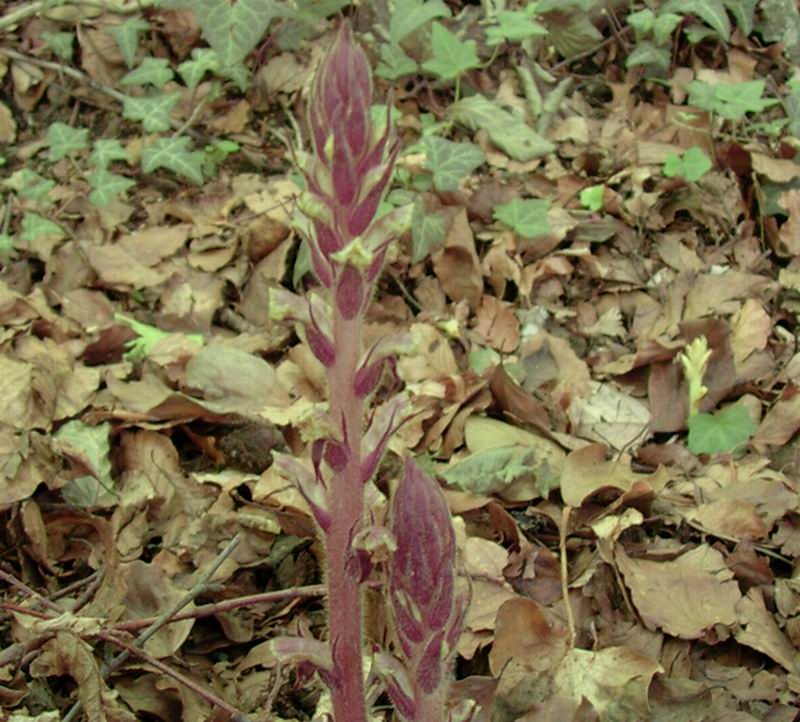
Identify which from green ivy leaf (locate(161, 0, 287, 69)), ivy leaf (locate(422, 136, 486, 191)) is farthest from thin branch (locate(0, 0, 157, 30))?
ivy leaf (locate(422, 136, 486, 191))

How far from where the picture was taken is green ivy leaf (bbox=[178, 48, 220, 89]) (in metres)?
3.83

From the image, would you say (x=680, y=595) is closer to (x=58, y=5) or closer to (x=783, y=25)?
(x=783, y=25)

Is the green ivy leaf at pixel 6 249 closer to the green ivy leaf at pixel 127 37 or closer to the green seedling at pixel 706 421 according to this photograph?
the green ivy leaf at pixel 127 37

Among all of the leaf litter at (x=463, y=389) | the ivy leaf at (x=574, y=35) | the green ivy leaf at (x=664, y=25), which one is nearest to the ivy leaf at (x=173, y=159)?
the leaf litter at (x=463, y=389)

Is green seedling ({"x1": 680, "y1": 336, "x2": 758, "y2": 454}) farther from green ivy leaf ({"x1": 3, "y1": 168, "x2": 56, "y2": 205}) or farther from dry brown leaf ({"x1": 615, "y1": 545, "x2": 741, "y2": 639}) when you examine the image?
green ivy leaf ({"x1": 3, "y1": 168, "x2": 56, "y2": 205})

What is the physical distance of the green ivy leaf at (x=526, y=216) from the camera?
3.32 m

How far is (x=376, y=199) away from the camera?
1312 millimetres

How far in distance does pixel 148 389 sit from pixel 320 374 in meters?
0.46

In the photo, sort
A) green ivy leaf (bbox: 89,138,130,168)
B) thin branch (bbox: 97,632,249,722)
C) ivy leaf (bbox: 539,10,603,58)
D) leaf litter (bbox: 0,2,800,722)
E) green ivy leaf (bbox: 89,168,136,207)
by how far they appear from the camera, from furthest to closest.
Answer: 1. ivy leaf (bbox: 539,10,603,58)
2. green ivy leaf (bbox: 89,138,130,168)
3. green ivy leaf (bbox: 89,168,136,207)
4. leaf litter (bbox: 0,2,800,722)
5. thin branch (bbox: 97,632,249,722)

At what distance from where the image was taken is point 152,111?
3.75m

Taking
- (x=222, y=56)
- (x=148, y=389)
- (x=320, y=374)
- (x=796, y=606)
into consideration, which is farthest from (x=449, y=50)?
(x=796, y=606)

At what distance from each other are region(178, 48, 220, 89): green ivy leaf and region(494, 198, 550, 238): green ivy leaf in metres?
1.23

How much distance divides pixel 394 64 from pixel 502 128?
1.49 feet

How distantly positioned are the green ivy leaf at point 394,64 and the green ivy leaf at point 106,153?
0.96 metres
